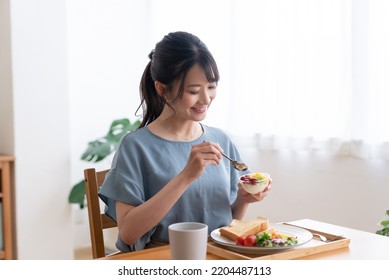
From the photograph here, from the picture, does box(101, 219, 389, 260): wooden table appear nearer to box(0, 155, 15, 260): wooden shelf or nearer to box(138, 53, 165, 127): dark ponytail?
box(138, 53, 165, 127): dark ponytail

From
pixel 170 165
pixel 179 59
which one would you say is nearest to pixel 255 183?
pixel 170 165

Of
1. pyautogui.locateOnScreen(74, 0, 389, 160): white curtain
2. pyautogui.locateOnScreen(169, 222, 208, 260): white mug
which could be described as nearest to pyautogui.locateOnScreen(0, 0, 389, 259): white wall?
pyautogui.locateOnScreen(74, 0, 389, 160): white curtain

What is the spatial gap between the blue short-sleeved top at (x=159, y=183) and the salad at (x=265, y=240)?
33 centimetres

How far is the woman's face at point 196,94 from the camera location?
1.53 m

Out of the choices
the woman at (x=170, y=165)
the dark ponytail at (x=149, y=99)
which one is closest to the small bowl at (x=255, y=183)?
the woman at (x=170, y=165)

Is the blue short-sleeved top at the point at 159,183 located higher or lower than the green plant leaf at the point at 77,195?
higher

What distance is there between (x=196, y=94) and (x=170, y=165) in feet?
0.73

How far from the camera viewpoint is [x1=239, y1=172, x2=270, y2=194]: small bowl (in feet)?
4.73

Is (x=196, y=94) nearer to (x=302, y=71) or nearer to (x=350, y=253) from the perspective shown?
(x=350, y=253)

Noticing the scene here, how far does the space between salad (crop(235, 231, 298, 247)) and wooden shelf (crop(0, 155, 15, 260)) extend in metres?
2.24

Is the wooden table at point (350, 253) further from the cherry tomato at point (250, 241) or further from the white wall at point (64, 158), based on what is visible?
the white wall at point (64, 158)

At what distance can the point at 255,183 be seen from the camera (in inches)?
56.7
